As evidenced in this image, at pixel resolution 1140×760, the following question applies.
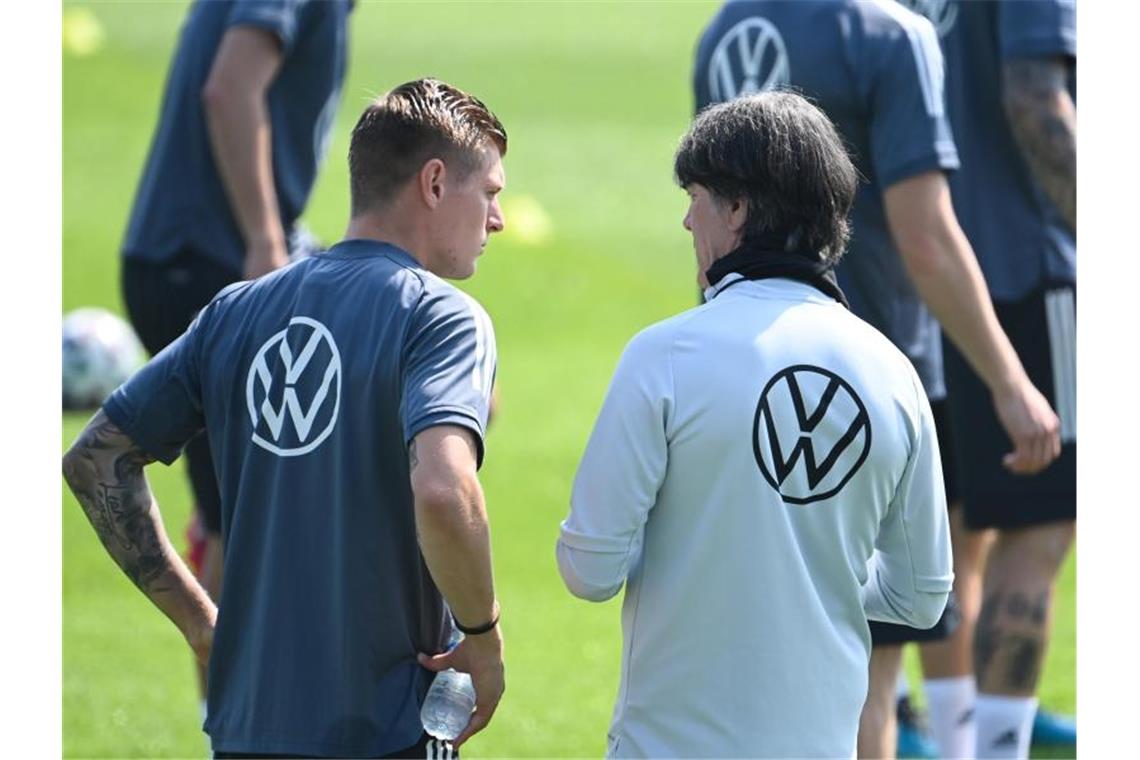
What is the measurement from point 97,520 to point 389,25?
18.9 m

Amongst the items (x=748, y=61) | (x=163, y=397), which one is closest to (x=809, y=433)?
(x=163, y=397)

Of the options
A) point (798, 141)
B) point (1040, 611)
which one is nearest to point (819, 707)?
point (798, 141)

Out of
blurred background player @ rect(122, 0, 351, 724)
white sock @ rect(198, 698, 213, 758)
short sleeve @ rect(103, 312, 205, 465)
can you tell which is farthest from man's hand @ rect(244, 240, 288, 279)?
short sleeve @ rect(103, 312, 205, 465)

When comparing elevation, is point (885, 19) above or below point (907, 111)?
above

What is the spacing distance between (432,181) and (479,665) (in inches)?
32.8

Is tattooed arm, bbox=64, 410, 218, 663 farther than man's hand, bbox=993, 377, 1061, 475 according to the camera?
No

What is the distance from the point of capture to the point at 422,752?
2918 mm

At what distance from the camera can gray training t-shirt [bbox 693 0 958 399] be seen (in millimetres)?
4215

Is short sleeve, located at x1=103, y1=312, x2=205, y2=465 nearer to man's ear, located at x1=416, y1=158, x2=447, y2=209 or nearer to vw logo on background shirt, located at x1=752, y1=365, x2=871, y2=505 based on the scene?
man's ear, located at x1=416, y1=158, x2=447, y2=209

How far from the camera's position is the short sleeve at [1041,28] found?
4656mm

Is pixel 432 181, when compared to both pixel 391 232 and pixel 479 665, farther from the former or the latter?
pixel 479 665

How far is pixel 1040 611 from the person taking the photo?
15.8ft

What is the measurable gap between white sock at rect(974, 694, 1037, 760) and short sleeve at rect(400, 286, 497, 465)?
2.44 metres

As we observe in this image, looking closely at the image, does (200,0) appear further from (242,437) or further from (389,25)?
(389,25)
